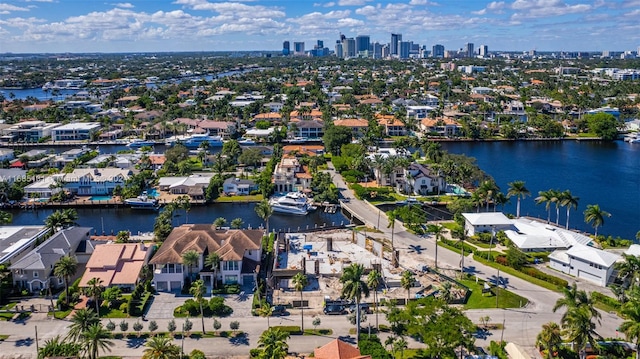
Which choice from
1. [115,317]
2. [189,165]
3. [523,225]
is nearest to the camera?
[115,317]

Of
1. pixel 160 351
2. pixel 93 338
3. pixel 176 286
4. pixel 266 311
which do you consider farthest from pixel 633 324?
pixel 176 286

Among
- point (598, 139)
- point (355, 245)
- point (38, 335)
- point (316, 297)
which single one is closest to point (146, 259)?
point (38, 335)

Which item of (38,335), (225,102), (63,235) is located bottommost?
(38,335)

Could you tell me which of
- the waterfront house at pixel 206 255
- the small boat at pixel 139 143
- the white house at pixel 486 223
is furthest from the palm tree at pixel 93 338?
the small boat at pixel 139 143

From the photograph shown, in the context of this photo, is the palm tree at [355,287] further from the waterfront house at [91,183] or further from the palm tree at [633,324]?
the waterfront house at [91,183]

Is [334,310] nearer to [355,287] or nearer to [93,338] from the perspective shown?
[355,287]

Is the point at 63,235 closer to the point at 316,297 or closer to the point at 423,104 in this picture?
the point at 316,297

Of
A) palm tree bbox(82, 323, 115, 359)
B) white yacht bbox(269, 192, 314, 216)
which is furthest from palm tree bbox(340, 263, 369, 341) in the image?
white yacht bbox(269, 192, 314, 216)
